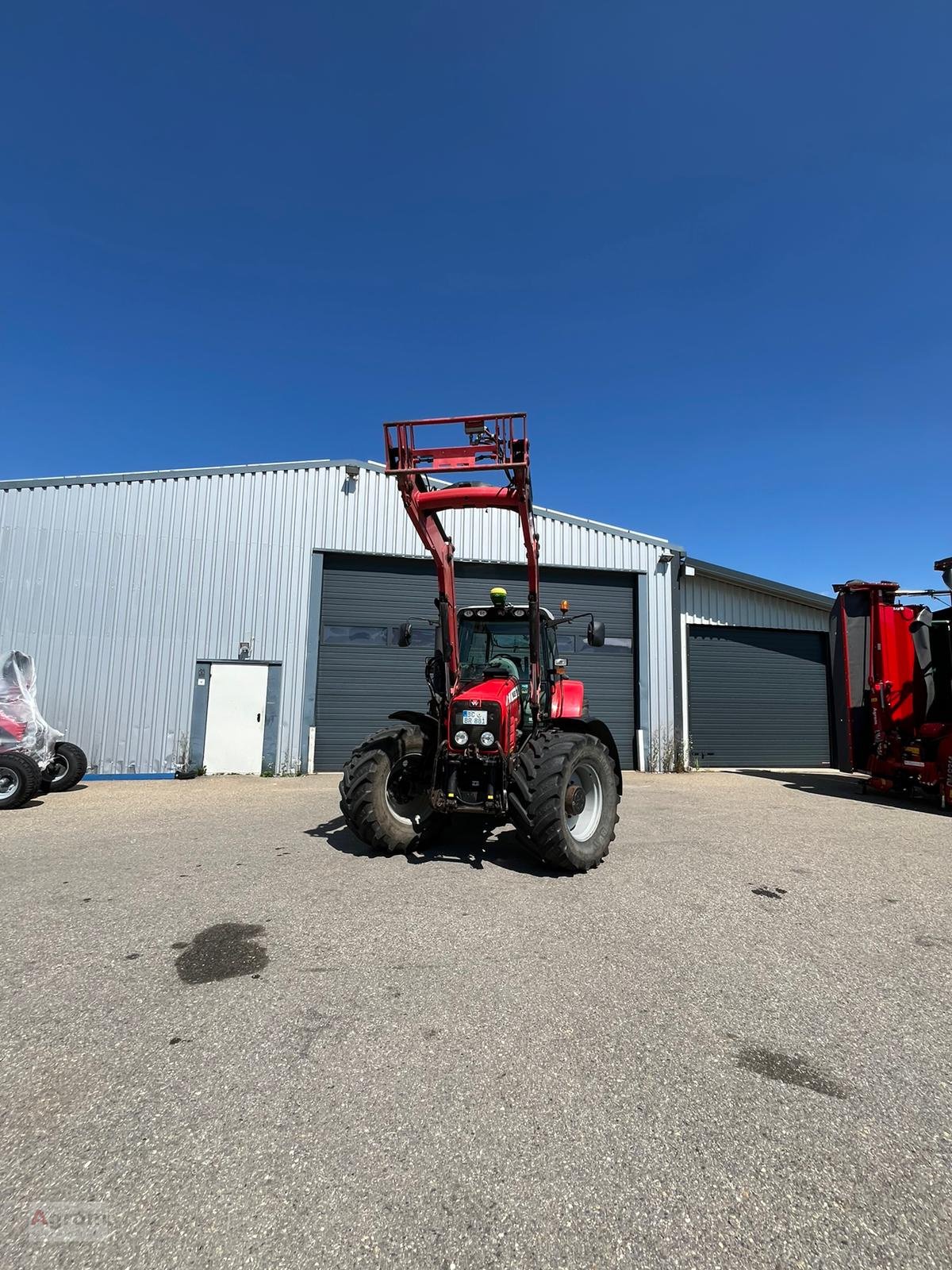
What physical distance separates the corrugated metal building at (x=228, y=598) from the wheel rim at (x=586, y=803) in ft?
23.8

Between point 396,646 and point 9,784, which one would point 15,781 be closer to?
point 9,784

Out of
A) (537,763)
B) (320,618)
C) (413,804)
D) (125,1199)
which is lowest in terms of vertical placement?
(125,1199)

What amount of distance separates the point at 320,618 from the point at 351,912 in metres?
9.03

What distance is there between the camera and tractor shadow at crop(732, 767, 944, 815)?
9180mm

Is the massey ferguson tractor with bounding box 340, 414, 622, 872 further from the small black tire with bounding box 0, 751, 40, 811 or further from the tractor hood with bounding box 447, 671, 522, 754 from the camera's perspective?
the small black tire with bounding box 0, 751, 40, 811

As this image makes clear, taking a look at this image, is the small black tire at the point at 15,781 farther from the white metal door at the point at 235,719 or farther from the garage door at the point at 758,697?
the garage door at the point at 758,697

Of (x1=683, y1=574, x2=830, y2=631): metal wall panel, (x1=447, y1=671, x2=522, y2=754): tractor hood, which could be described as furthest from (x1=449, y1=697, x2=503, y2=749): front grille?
(x1=683, y1=574, x2=830, y2=631): metal wall panel

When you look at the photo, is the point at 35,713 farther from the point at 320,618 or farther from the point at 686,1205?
the point at 686,1205

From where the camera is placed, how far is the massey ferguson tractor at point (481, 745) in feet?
16.3

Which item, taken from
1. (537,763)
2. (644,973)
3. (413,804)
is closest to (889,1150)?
(644,973)

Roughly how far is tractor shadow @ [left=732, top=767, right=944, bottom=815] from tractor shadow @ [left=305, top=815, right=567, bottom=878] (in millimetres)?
6596

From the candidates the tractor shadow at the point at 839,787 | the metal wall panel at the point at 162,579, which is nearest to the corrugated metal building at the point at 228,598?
the metal wall panel at the point at 162,579

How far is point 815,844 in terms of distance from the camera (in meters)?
6.47

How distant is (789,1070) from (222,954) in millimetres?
3035
